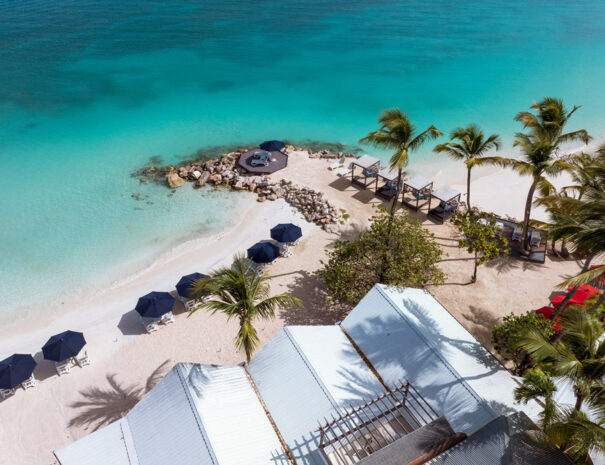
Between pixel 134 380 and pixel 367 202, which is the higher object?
pixel 367 202

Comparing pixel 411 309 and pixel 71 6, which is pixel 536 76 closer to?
pixel 411 309

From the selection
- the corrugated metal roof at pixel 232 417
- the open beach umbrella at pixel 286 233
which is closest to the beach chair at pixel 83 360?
the corrugated metal roof at pixel 232 417

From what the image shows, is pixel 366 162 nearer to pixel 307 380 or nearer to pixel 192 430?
pixel 307 380

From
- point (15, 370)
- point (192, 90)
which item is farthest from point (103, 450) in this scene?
point (192, 90)

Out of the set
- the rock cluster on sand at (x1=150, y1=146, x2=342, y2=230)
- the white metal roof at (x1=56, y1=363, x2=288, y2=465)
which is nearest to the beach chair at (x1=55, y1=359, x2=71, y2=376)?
the white metal roof at (x1=56, y1=363, x2=288, y2=465)

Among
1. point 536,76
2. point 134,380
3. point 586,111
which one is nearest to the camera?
point 134,380

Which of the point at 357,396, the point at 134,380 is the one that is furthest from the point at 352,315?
the point at 134,380

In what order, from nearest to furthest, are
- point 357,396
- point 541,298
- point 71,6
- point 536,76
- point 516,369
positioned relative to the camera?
point 357,396 < point 516,369 < point 541,298 < point 536,76 < point 71,6
